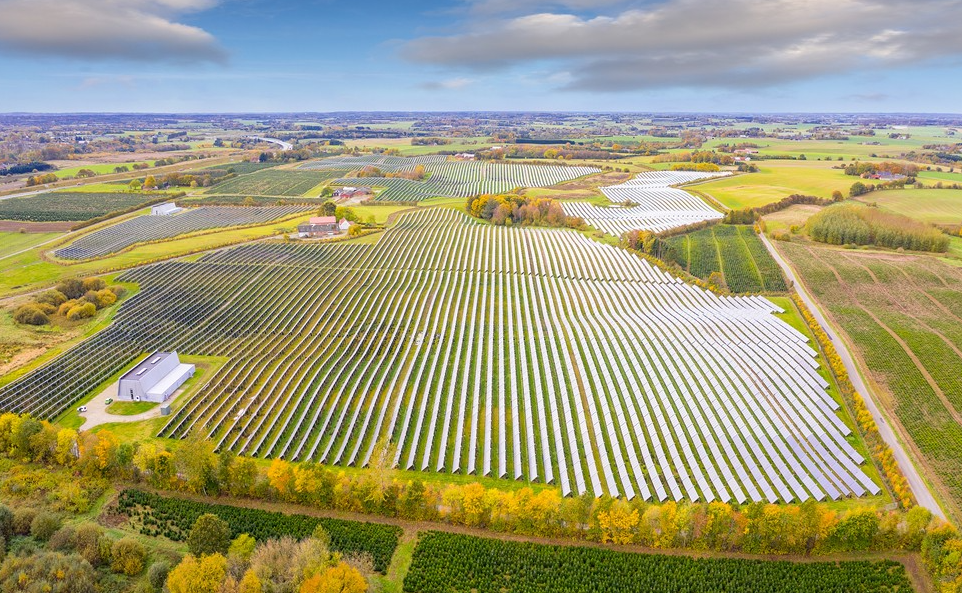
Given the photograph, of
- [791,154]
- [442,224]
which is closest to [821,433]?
[442,224]

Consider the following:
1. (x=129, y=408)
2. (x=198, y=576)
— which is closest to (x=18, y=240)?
(x=129, y=408)

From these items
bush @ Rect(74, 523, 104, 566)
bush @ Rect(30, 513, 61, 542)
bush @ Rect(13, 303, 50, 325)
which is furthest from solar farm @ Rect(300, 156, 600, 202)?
bush @ Rect(74, 523, 104, 566)

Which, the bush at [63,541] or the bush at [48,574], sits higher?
the bush at [48,574]

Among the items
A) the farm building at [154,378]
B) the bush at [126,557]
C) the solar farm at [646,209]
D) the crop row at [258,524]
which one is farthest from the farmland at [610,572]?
the solar farm at [646,209]

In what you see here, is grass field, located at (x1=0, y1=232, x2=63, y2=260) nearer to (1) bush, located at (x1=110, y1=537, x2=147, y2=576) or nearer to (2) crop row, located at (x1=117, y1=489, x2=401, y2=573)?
(2) crop row, located at (x1=117, y1=489, x2=401, y2=573)

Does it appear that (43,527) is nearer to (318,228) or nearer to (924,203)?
(318,228)

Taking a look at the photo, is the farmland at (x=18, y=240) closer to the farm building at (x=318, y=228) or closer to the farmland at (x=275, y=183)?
the farm building at (x=318, y=228)

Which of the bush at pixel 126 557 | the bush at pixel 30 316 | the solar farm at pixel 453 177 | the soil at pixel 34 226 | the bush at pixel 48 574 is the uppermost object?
the solar farm at pixel 453 177
